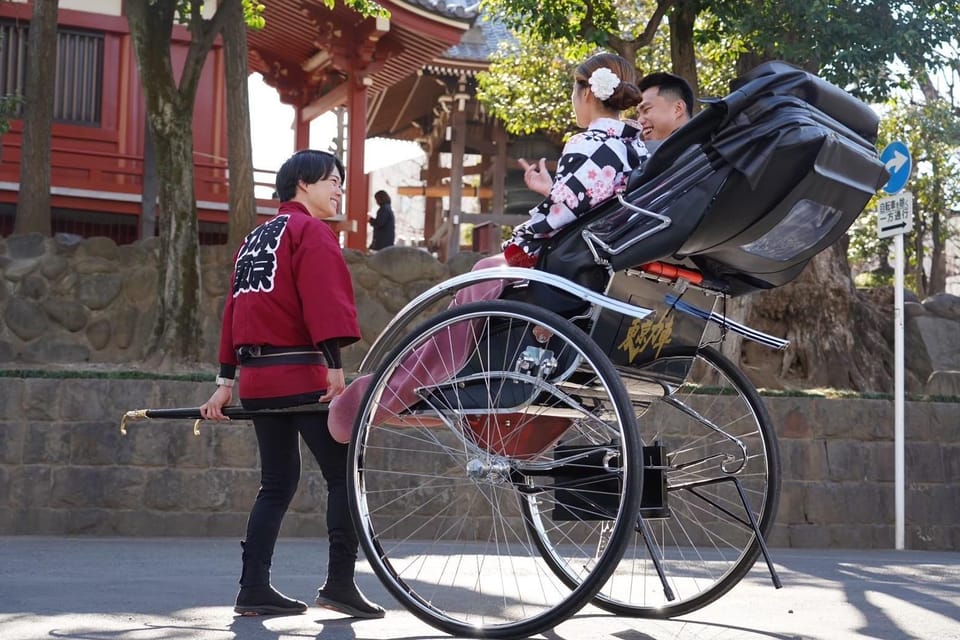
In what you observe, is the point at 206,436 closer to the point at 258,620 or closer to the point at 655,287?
the point at 258,620

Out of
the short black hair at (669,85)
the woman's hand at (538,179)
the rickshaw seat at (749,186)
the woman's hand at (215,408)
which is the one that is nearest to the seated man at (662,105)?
the short black hair at (669,85)

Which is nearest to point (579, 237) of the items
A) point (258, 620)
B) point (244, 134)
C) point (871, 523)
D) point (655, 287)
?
point (655, 287)

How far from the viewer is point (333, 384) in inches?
172

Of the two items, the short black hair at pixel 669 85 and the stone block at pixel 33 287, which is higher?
the short black hair at pixel 669 85

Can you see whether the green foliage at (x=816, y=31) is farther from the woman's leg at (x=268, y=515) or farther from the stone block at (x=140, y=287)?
the woman's leg at (x=268, y=515)

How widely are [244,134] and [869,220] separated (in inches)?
512

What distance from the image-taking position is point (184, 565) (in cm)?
610

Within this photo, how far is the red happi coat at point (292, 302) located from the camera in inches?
169

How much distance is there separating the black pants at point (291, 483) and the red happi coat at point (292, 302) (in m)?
0.10

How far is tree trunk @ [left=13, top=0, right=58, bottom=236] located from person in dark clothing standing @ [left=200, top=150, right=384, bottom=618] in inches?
315

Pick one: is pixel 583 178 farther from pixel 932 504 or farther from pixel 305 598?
pixel 932 504

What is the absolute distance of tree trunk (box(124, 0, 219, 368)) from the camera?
393 inches

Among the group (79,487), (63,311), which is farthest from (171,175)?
(79,487)

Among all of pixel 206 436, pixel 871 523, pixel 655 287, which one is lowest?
pixel 871 523
